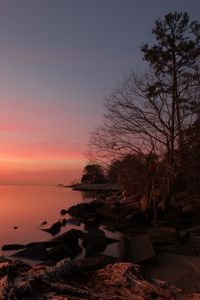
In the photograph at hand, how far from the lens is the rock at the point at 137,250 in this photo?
45.9ft

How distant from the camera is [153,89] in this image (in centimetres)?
2956

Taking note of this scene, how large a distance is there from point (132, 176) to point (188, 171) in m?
3.74

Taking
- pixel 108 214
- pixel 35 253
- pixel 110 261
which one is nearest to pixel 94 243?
pixel 35 253

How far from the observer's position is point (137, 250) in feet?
48.7

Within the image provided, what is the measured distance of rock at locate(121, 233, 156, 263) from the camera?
14.0 metres

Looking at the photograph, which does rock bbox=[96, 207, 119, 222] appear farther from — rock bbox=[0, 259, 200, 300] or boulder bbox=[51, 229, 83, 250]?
rock bbox=[0, 259, 200, 300]

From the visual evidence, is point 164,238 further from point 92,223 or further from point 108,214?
point 108,214

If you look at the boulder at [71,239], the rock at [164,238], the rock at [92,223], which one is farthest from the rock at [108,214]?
the rock at [164,238]

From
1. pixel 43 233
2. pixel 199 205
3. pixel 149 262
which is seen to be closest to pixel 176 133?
pixel 199 205

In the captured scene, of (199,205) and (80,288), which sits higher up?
(199,205)

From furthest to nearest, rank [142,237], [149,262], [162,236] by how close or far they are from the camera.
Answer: [162,236] < [142,237] < [149,262]

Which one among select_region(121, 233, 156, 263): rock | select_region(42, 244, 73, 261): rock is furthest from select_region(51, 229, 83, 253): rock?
select_region(121, 233, 156, 263): rock

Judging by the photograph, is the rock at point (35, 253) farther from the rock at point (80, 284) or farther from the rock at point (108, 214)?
the rock at point (108, 214)

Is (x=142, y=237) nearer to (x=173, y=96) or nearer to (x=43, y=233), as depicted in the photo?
(x=43, y=233)
